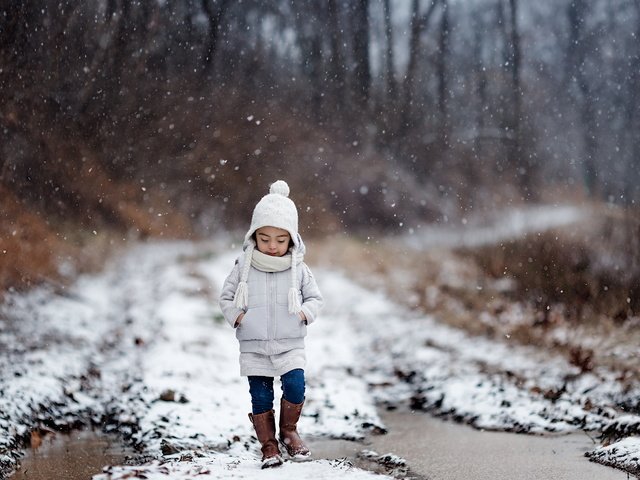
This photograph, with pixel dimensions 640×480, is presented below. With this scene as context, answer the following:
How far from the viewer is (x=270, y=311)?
15.5 feet

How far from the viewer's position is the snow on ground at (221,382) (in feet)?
18.0

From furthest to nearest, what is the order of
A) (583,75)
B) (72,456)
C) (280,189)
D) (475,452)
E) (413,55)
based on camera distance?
(413,55) → (583,75) → (475,452) → (72,456) → (280,189)

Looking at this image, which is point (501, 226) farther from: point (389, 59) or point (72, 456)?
point (72, 456)

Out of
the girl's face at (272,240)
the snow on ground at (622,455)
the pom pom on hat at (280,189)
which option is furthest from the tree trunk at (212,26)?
Answer: the snow on ground at (622,455)

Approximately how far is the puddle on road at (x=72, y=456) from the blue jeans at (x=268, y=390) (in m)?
1.04

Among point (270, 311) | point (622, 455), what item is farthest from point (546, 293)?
point (270, 311)

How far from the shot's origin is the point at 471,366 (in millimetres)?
8570

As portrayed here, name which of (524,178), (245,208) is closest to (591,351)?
(524,178)

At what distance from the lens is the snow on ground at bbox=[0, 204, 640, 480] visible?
5.48 m

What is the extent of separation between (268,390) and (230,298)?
64 cm

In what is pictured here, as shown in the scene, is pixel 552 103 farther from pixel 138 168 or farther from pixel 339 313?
pixel 138 168

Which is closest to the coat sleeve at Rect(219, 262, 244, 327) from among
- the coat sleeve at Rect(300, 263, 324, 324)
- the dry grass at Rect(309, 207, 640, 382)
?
the coat sleeve at Rect(300, 263, 324, 324)

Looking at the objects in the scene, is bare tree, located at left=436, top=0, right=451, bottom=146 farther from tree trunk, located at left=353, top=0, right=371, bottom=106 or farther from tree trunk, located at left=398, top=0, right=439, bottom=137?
tree trunk, located at left=353, top=0, right=371, bottom=106

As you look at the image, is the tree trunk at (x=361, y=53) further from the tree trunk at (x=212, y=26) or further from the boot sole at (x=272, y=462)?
the boot sole at (x=272, y=462)
